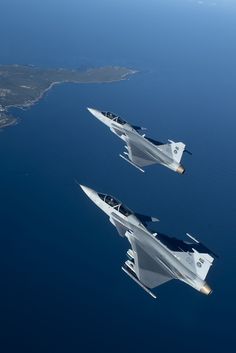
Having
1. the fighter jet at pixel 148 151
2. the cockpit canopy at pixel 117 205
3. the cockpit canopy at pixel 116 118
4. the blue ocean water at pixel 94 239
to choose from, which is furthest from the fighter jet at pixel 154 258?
the cockpit canopy at pixel 116 118

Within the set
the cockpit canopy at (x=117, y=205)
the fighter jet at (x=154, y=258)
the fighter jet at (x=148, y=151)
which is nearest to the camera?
the fighter jet at (x=154, y=258)

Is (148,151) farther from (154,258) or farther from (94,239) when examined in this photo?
(154,258)

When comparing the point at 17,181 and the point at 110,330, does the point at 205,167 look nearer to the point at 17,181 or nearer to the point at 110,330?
the point at 17,181

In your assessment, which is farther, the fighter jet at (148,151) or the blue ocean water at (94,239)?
the fighter jet at (148,151)

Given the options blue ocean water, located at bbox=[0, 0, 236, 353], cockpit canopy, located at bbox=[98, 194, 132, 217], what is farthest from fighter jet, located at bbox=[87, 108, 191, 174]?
blue ocean water, located at bbox=[0, 0, 236, 353]

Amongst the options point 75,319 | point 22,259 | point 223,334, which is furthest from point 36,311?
point 223,334

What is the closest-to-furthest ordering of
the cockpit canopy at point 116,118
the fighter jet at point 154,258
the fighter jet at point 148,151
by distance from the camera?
the fighter jet at point 154,258, the fighter jet at point 148,151, the cockpit canopy at point 116,118

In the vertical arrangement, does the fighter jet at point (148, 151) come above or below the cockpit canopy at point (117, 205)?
above

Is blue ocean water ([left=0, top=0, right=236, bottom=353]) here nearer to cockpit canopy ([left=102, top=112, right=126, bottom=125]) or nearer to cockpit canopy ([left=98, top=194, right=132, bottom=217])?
cockpit canopy ([left=102, top=112, right=126, bottom=125])

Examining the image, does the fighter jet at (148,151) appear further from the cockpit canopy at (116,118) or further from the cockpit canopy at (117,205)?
the cockpit canopy at (117,205)

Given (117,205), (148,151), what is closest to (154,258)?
(117,205)
